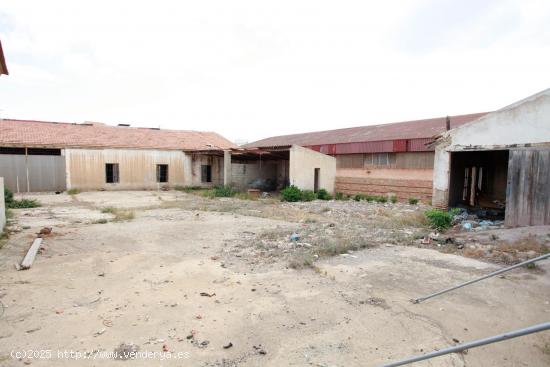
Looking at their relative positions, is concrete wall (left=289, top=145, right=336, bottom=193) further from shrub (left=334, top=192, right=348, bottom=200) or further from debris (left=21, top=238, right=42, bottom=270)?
debris (left=21, top=238, right=42, bottom=270)

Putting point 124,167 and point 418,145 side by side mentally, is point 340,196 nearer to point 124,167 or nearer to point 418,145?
point 418,145

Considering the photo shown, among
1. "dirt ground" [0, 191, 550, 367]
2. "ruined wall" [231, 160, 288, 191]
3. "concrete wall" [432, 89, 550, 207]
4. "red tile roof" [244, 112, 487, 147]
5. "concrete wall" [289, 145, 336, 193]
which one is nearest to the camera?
"dirt ground" [0, 191, 550, 367]

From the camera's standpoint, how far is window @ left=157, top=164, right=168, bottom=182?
22578 mm

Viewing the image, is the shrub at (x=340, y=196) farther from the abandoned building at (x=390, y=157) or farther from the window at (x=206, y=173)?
the window at (x=206, y=173)

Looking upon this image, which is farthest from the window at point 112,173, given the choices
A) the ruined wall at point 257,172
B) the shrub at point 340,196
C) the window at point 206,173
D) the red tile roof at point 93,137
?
the shrub at point 340,196

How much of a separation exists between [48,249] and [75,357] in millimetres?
4595

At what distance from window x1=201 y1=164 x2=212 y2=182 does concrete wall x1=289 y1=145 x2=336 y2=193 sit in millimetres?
9048

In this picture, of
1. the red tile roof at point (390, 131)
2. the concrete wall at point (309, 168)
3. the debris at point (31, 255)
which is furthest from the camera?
the concrete wall at point (309, 168)

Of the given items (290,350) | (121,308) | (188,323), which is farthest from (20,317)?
(290,350)

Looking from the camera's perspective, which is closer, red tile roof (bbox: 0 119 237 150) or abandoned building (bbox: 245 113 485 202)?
abandoned building (bbox: 245 113 485 202)

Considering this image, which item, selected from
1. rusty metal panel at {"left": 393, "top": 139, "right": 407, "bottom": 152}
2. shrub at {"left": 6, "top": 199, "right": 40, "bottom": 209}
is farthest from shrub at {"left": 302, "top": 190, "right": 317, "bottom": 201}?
shrub at {"left": 6, "top": 199, "right": 40, "bottom": 209}

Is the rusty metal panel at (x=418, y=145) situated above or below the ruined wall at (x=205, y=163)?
above

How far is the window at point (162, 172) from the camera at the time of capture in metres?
22.6

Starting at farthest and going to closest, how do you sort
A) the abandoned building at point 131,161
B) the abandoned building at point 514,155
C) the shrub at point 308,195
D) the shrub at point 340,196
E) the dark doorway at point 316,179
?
the dark doorway at point 316,179 < the shrub at point 340,196 < the abandoned building at point 131,161 < the shrub at point 308,195 < the abandoned building at point 514,155
